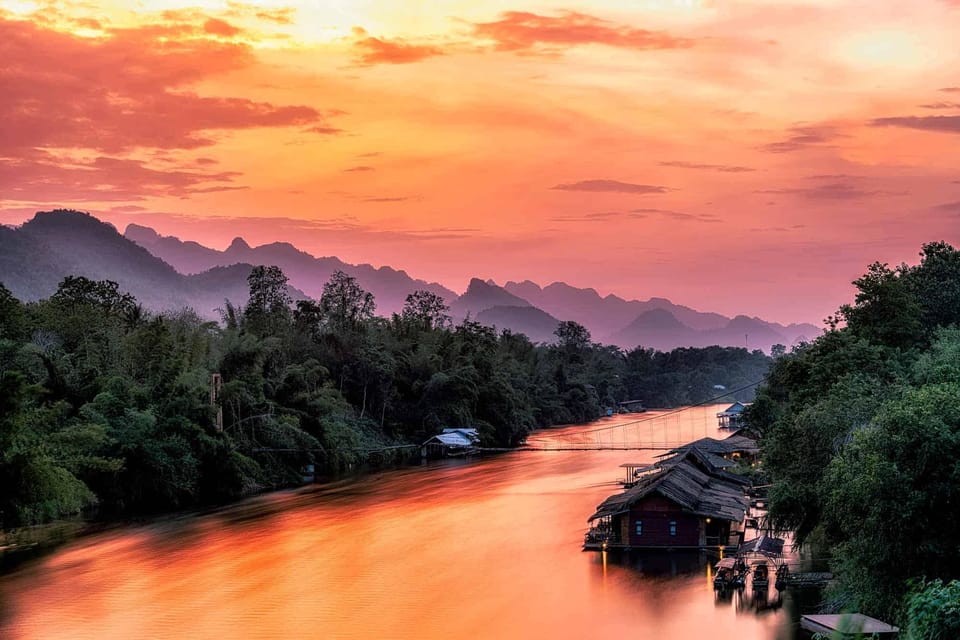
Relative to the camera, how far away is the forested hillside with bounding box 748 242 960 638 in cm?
1389

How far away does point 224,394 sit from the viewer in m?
37.6

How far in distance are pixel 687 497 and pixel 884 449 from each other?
1062cm

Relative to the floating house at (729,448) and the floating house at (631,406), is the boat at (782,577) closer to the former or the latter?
the floating house at (729,448)

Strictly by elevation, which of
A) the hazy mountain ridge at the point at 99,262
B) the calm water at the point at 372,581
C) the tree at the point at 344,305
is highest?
the hazy mountain ridge at the point at 99,262

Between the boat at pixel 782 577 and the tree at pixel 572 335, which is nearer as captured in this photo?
the boat at pixel 782 577

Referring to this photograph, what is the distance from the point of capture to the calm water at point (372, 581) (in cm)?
1833

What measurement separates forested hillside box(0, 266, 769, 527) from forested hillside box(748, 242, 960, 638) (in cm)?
1718

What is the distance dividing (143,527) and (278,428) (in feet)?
35.6

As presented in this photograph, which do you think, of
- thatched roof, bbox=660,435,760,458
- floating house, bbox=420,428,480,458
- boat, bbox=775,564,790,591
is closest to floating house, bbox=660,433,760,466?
thatched roof, bbox=660,435,760,458

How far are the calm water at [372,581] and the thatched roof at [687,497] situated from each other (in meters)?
1.23

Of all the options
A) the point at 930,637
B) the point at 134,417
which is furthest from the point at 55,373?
the point at 930,637

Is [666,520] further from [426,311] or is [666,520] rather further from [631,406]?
[631,406]

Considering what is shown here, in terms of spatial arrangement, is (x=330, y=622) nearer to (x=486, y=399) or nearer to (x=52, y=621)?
(x=52, y=621)

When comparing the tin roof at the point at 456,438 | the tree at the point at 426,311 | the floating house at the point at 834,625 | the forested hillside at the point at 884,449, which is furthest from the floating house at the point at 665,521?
the tree at the point at 426,311
